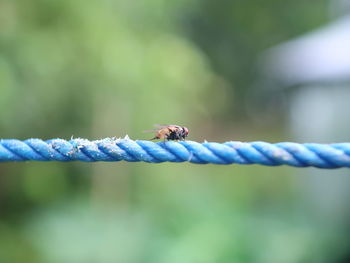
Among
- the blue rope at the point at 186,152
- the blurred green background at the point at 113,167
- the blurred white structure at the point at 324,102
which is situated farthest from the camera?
the blurred white structure at the point at 324,102

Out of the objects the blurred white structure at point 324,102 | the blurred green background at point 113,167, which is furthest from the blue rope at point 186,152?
the blurred white structure at point 324,102

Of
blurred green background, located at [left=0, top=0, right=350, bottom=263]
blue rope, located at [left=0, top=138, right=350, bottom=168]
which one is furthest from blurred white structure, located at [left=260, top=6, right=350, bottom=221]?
blue rope, located at [left=0, top=138, right=350, bottom=168]

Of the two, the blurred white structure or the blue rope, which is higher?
the blurred white structure

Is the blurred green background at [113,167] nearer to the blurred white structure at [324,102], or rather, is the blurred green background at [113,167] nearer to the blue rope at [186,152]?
the blurred white structure at [324,102]

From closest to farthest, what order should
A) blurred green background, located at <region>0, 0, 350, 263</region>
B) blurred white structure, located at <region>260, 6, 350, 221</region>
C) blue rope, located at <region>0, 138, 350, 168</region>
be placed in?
blue rope, located at <region>0, 138, 350, 168</region> → blurred green background, located at <region>0, 0, 350, 263</region> → blurred white structure, located at <region>260, 6, 350, 221</region>

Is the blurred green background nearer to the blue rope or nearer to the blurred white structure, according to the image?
the blurred white structure

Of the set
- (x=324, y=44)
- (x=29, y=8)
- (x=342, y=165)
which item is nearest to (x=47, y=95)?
(x=29, y=8)

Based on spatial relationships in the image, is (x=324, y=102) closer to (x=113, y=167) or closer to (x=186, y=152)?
(x=113, y=167)
